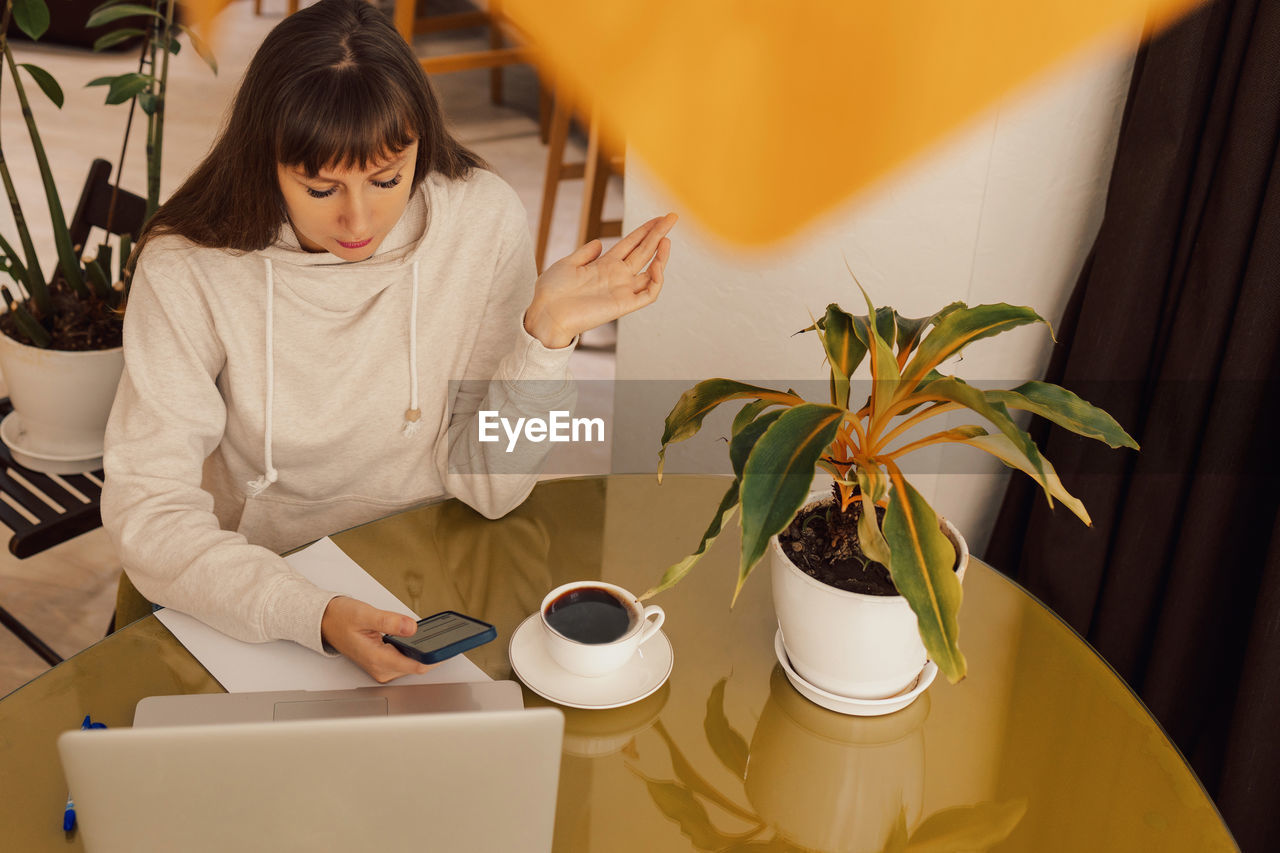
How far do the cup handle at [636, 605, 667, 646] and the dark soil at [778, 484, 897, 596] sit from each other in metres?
0.14

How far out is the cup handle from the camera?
3.43ft

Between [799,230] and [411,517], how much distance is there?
2.51ft

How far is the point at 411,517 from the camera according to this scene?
1.25 metres

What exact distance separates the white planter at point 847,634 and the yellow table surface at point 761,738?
39 mm

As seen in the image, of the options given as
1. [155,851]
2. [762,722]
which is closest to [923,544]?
[762,722]

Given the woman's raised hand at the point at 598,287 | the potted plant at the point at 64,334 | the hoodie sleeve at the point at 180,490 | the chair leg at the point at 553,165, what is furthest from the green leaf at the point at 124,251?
the chair leg at the point at 553,165

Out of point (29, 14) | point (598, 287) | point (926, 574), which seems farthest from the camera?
point (29, 14)

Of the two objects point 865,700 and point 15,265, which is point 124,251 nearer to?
point 15,265

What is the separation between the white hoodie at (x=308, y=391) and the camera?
116 centimetres

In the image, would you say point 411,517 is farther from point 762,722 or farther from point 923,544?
point 923,544

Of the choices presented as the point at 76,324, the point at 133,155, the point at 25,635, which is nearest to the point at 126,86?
the point at 76,324

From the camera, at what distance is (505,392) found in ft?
4.28

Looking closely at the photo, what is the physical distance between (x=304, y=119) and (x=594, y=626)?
1.90ft

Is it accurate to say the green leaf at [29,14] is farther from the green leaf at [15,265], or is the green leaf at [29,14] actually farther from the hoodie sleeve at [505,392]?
the hoodie sleeve at [505,392]
